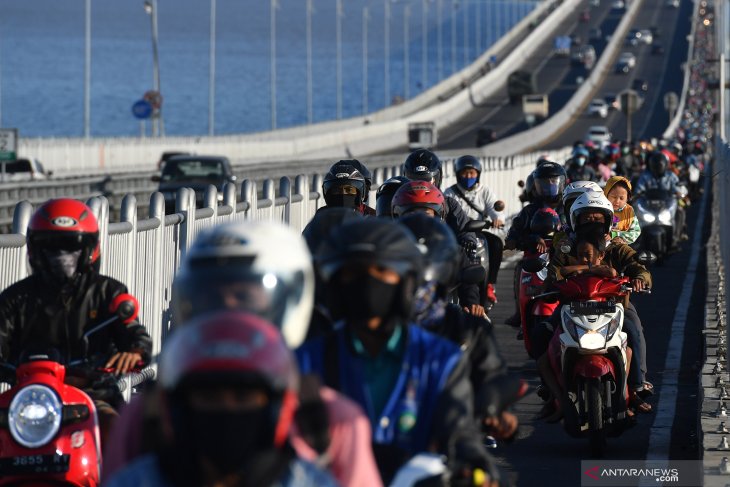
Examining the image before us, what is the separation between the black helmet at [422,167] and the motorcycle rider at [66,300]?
7288 millimetres

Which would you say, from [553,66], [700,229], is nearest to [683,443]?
[700,229]

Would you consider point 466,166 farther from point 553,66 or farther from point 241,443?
point 553,66

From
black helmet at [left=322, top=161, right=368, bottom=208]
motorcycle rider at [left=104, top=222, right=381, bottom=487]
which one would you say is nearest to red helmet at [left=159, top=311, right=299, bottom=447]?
motorcycle rider at [left=104, top=222, right=381, bottom=487]

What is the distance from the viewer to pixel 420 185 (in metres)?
10.7

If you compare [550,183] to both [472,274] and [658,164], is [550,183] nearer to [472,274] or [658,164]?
[472,274]

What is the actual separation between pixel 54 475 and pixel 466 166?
1128 centimetres

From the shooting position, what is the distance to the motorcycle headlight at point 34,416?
288 inches

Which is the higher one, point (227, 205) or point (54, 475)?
point (227, 205)

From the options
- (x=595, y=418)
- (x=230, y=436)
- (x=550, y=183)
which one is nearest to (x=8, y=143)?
(x=550, y=183)

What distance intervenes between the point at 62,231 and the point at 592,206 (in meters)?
4.84

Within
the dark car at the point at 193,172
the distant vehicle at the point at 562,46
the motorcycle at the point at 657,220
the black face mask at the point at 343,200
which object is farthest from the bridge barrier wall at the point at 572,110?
the black face mask at the point at 343,200

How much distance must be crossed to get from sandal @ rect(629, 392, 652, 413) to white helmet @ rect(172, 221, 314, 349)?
23.7ft

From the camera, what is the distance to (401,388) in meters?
5.62

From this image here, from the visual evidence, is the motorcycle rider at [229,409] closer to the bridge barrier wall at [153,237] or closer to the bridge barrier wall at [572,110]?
the bridge barrier wall at [153,237]
